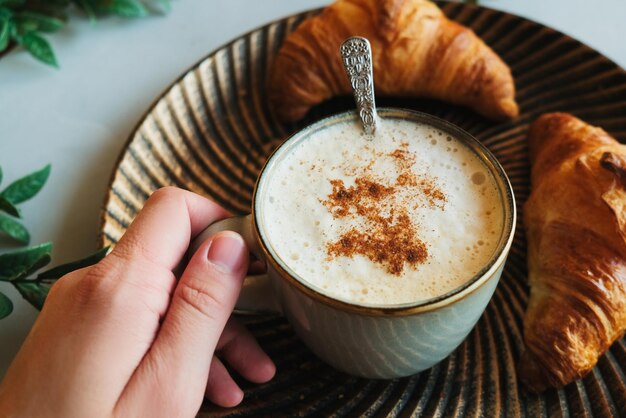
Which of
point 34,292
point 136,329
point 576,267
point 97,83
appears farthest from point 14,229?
point 576,267

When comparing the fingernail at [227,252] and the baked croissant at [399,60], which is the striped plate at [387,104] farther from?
the fingernail at [227,252]

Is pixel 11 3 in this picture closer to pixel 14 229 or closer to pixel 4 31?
pixel 4 31

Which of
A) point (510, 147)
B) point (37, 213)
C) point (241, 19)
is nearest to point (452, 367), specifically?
point (510, 147)

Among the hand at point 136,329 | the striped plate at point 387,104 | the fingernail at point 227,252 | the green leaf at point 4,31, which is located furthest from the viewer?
the green leaf at point 4,31

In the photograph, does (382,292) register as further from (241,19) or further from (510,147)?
(241,19)

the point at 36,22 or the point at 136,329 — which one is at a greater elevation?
the point at 36,22

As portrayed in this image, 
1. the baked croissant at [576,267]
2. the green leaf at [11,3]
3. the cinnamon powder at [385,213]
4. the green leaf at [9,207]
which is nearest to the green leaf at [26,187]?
the green leaf at [9,207]
